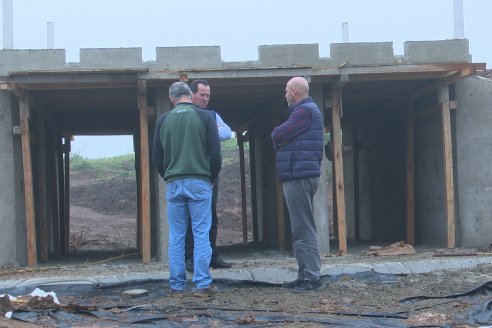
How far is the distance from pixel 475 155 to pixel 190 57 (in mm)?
4253

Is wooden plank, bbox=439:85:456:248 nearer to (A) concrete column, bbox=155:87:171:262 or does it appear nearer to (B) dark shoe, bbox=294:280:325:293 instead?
(A) concrete column, bbox=155:87:171:262

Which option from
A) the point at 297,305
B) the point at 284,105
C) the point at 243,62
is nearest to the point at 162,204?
the point at 243,62

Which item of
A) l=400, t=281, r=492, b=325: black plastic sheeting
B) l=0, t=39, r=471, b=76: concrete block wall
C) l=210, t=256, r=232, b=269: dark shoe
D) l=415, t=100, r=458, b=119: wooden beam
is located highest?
l=0, t=39, r=471, b=76: concrete block wall

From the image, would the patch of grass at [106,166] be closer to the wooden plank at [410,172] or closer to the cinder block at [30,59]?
the wooden plank at [410,172]

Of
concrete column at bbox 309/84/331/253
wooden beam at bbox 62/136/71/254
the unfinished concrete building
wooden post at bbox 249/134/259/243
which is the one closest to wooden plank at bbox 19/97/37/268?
the unfinished concrete building

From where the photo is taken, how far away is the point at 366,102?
1366cm

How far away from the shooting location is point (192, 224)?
6.42m

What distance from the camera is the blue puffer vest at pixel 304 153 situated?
6480 mm

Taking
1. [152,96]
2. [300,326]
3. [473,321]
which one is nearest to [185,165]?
[300,326]

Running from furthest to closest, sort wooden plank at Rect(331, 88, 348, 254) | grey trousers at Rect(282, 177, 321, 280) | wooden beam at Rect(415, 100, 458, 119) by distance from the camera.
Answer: wooden beam at Rect(415, 100, 458, 119)
wooden plank at Rect(331, 88, 348, 254)
grey trousers at Rect(282, 177, 321, 280)

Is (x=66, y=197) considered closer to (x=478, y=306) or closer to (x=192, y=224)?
(x=192, y=224)

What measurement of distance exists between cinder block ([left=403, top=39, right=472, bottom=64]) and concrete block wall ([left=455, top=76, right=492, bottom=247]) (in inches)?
17.9

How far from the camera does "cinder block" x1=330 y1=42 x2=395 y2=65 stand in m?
10.8

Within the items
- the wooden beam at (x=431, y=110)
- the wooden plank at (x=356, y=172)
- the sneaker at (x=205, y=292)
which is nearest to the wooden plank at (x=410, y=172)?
the wooden beam at (x=431, y=110)
